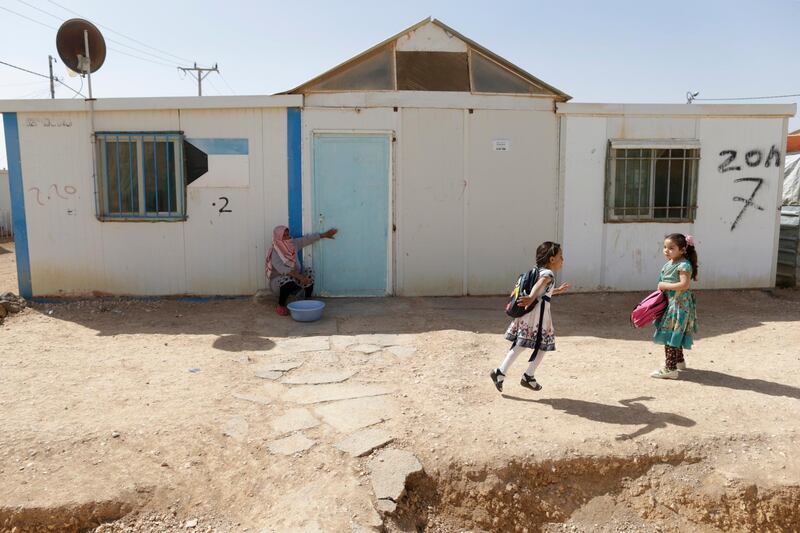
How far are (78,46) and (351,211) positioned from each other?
4.25 meters

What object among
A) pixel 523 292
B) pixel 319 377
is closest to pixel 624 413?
pixel 523 292

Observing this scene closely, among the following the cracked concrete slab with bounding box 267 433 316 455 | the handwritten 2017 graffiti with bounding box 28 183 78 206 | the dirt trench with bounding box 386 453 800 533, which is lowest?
the dirt trench with bounding box 386 453 800 533

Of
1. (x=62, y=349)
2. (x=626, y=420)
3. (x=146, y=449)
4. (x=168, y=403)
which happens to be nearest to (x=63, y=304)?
(x=62, y=349)

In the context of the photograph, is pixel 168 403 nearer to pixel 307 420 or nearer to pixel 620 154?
pixel 307 420

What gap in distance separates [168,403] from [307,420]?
43.3 inches

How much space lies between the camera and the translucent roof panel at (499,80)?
8.09 meters

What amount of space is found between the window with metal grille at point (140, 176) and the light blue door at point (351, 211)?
1775mm

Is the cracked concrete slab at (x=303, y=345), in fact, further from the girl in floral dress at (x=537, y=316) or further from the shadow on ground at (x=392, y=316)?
the girl in floral dress at (x=537, y=316)

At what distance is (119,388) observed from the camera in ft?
15.9

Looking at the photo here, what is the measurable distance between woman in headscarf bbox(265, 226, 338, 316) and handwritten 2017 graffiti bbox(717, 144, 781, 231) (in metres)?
5.88

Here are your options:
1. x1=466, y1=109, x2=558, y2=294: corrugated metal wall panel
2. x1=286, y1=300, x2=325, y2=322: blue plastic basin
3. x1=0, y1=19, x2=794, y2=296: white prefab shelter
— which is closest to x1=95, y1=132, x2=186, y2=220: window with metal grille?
x1=0, y1=19, x2=794, y2=296: white prefab shelter

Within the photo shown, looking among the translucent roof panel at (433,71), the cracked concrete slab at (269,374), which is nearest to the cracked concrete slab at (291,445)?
the cracked concrete slab at (269,374)

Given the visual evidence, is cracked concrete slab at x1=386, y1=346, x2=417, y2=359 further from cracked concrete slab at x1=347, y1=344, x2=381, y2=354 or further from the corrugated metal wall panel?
the corrugated metal wall panel

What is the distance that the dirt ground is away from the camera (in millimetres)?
3393
